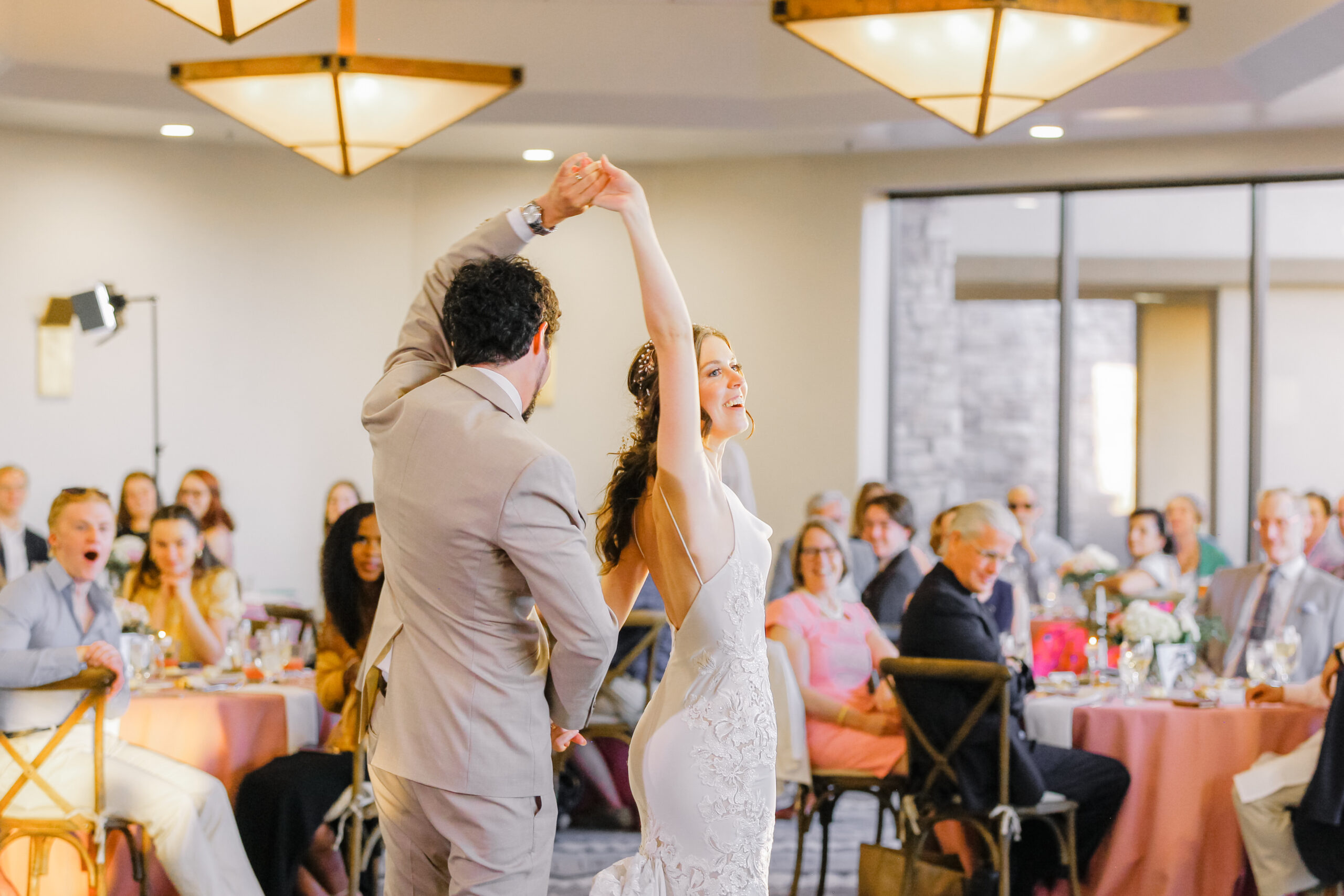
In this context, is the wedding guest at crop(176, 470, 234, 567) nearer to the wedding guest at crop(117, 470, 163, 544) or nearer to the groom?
the wedding guest at crop(117, 470, 163, 544)

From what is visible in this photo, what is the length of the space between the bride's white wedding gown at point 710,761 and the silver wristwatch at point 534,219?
0.63 metres

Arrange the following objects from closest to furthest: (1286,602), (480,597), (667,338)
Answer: (480,597), (667,338), (1286,602)

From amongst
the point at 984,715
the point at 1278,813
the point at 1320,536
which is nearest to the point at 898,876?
the point at 984,715

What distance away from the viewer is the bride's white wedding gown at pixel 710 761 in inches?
98.7

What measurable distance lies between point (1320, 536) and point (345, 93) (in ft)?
19.2

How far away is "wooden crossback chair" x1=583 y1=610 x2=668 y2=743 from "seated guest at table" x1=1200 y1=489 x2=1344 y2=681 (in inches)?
88.3

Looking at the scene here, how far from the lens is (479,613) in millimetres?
2186

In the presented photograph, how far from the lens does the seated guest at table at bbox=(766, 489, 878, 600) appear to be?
22.9ft

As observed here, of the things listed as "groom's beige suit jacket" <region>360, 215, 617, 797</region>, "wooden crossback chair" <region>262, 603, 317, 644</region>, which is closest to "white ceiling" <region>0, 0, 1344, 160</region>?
"wooden crossback chair" <region>262, 603, 317, 644</region>

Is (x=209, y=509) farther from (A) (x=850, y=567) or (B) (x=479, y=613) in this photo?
(B) (x=479, y=613)

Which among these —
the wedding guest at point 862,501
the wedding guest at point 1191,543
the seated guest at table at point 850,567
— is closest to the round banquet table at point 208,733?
the seated guest at table at point 850,567

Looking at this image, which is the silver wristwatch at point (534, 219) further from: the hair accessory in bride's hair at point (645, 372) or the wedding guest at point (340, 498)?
the wedding guest at point (340, 498)

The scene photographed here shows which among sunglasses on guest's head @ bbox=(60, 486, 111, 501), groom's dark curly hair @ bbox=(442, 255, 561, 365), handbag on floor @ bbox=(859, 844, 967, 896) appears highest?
groom's dark curly hair @ bbox=(442, 255, 561, 365)

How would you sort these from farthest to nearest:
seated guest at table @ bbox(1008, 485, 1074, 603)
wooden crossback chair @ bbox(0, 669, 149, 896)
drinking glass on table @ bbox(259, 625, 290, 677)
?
1. seated guest at table @ bbox(1008, 485, 1074, 603)
2. drinking glass on table @ bbox(259, 625, 290, 677)
3. wooden crossback chair @ bbox(0, 669, 149, 896)
